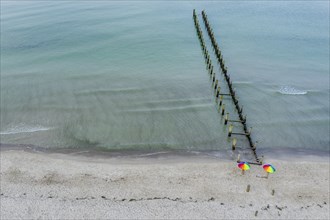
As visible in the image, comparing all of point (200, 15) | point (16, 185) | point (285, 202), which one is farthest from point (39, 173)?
point (200, 15)

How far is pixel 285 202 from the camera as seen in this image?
20062 millimetres

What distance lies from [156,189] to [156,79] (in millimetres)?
19929

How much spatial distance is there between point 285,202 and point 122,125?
56.8 feet

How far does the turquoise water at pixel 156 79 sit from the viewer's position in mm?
28750

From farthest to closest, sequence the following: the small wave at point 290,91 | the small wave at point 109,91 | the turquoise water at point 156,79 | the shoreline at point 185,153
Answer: the small wave at point 109,91 → the small wave at point 290,91 → the turquoise water at point 156,79 → the shoreline at point 185,153

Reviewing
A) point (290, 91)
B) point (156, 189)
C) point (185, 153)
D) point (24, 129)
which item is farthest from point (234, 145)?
point (24, 129)

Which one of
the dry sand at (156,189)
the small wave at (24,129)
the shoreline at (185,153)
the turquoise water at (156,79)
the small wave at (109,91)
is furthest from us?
the small wave at (109,91)

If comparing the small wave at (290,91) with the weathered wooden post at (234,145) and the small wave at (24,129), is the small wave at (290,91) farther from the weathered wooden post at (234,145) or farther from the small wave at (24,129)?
the small wave at (24,129)

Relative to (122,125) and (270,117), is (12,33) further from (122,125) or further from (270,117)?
(270,117)

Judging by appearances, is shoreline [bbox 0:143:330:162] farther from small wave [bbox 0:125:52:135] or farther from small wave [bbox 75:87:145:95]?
small wave [bbox 75:87:145:95]

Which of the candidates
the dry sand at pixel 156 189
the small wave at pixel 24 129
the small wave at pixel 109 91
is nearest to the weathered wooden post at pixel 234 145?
the dry sand at pixel 156 189

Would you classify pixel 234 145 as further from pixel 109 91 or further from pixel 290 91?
pixel 109 91

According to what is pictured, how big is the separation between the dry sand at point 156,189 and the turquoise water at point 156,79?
324 cm

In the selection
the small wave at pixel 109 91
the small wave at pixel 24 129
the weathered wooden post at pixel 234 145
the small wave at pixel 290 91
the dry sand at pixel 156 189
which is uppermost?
the small wave at pixel 109 91
